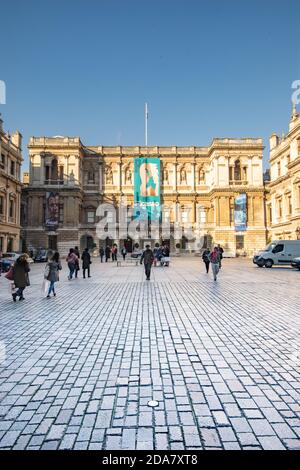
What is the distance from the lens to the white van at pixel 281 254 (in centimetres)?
2306

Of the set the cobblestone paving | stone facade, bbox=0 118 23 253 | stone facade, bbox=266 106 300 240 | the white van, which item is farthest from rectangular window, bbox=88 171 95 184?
the cobblestone paving

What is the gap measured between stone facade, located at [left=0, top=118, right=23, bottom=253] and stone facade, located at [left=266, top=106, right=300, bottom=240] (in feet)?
95.1

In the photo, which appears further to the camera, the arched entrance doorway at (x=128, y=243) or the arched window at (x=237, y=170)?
the arched entrance doorway at (x=128, y=243)

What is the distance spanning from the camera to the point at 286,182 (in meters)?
33.2

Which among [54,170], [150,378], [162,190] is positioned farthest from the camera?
[162,190]

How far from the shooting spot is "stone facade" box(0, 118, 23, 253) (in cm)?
3064

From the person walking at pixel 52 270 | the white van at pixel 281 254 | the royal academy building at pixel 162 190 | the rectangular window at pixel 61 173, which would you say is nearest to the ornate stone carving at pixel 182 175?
the royal academy building at pixel 162 190

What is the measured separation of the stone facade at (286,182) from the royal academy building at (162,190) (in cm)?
535

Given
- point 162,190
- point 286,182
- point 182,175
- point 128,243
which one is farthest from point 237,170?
point 128,243

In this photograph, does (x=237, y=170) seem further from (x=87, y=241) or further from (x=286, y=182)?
(x=87, y=241)

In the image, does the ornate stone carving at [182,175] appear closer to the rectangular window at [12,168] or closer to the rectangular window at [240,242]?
the rectangular window at [240,242]

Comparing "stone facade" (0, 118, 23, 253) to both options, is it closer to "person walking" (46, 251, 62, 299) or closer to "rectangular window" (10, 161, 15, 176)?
"rectangular window" (10, 161, 15, 176)

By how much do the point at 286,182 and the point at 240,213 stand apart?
910 centimetres
